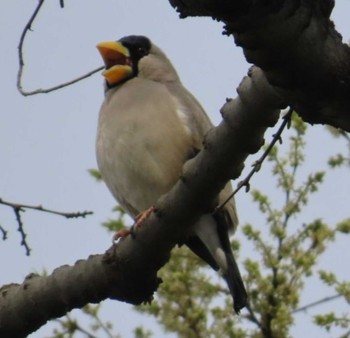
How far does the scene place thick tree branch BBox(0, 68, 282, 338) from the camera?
10.9 feet

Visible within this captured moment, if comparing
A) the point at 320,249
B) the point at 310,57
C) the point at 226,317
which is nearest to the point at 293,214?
the point at 320,249

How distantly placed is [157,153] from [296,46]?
114 inches

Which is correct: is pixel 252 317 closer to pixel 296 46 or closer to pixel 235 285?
pixel 235 285

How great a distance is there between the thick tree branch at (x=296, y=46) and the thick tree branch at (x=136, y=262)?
2.52 ft

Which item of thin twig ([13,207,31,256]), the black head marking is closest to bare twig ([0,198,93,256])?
thin twig ([13,207,31,256])

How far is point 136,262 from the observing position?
157 inches

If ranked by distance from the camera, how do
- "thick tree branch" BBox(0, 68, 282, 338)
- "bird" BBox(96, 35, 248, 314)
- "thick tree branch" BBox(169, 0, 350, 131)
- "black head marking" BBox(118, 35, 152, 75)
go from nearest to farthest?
"thick tree branch" BBox(169, 0, 350, 131), "thick tree branch" BBox(0, 68, 282, 338), "bird" BBox(96, 35, 248, 314), "black head marking" BBox(118, 35, 152, 75)

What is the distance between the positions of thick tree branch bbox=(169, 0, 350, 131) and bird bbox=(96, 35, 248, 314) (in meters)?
2.42

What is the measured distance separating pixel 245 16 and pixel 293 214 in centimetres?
416

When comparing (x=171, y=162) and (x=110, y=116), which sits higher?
(x=110, y=116)

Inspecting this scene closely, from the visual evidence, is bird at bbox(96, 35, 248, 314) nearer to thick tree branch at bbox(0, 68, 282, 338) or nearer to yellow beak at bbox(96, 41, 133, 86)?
yellow beak at bbox(96, 41, 133, 86)

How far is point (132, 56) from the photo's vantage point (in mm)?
6262

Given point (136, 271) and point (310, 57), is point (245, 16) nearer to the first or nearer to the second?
point (310, 57)

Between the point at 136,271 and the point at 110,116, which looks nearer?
the point at 136,271
